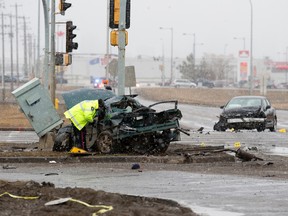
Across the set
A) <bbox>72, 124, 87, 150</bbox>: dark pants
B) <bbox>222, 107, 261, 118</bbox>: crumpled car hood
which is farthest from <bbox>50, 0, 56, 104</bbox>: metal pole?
<bbox>72, 124, 87, 150</bbox>: dark pants

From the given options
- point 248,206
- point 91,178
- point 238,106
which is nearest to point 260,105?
point 238,106

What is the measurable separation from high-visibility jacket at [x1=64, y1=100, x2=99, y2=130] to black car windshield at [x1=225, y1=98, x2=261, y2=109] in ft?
49.8

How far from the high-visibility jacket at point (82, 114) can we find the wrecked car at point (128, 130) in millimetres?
267

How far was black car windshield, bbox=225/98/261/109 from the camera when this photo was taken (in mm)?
35250

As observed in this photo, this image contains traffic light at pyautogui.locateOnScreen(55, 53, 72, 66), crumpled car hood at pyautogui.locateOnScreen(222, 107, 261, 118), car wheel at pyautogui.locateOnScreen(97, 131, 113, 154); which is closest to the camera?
car wheel at pyautogui.locateOnScreen(97, 131, 113, 154)

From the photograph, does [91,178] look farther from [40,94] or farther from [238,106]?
[238,106]

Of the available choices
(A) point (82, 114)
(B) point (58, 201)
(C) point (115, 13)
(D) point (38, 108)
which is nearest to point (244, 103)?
(C) point (115, 13)

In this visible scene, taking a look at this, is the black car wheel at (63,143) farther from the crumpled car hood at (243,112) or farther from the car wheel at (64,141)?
the crumpled car hood at (243,112)

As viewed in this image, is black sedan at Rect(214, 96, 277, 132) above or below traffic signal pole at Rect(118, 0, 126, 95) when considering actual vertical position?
below

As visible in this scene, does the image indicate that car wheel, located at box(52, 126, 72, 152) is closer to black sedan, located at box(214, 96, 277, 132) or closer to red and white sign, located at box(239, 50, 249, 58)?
black sedan, located at box(214, 96, 277, 132)

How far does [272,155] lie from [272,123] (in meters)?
14.0

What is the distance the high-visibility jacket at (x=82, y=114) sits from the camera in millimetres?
20500

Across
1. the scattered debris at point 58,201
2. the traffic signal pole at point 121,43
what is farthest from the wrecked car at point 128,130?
the scattered debris at point 58,201

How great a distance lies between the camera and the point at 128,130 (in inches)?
794
